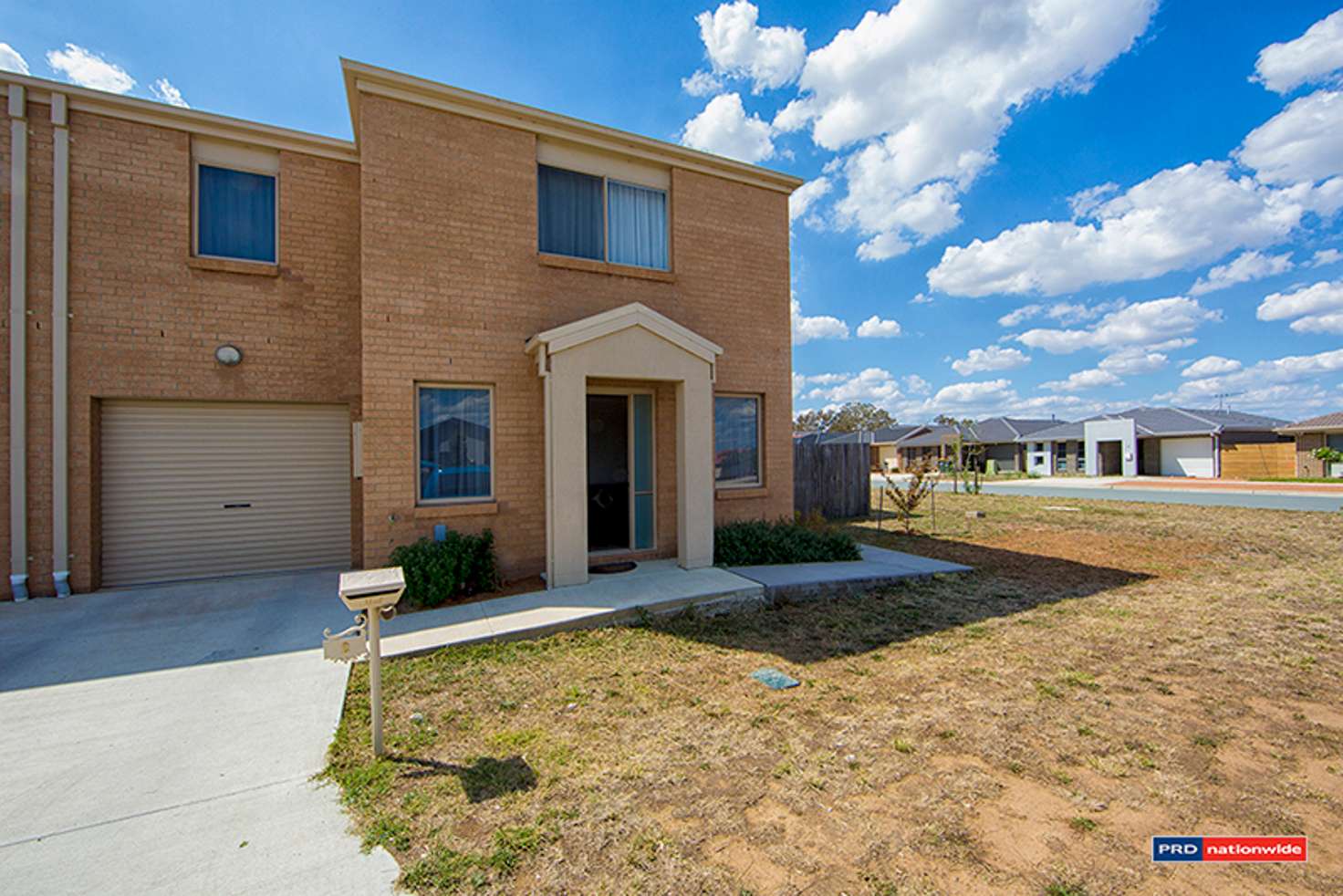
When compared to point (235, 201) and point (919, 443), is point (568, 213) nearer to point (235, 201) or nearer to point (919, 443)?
point (235, 201)

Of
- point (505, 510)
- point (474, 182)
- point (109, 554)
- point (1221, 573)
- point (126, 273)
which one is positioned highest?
point (474, 182)

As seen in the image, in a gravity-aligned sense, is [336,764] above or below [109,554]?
below

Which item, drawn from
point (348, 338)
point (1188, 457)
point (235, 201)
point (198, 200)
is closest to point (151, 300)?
point (198, 200)

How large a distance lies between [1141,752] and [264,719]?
5851 millimetres

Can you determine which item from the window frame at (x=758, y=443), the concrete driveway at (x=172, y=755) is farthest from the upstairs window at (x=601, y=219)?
the concrete driveway at (x=172, y=755)

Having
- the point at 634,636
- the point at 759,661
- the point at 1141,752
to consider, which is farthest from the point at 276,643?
the point at 1141,752

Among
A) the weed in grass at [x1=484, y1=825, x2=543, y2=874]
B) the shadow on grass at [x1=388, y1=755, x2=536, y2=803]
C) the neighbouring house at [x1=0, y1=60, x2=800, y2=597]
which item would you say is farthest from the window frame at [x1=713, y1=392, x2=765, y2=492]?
the weed in grass at [x1=484, y1=825, x2=543, y2=874]

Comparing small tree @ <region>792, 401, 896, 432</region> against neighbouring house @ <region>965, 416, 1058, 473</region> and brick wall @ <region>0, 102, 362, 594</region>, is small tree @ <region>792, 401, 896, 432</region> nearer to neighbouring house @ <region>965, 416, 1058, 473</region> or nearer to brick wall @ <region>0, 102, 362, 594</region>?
neighbouring house @ <region>965, 416, 1058, 473</region>

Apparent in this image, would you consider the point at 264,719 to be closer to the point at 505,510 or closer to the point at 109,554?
the point at 505,510

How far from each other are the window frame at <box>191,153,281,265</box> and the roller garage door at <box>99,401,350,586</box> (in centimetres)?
200

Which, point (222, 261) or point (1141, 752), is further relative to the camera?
point (222, 261)

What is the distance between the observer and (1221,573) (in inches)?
333

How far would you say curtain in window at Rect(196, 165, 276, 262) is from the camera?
744 centimetres

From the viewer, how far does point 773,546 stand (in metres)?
8.09
